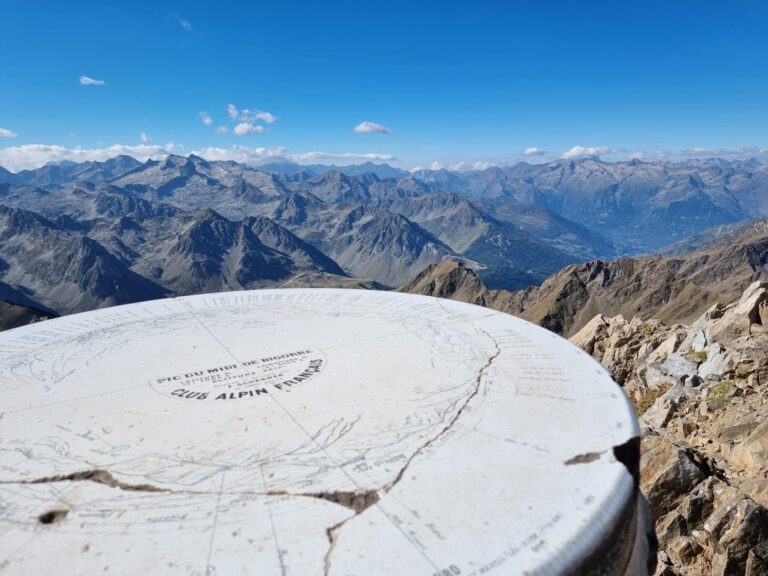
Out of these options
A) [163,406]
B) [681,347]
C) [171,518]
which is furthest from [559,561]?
[681,347]

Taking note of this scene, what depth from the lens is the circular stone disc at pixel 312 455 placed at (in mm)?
6766

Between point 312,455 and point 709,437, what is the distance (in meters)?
12.5

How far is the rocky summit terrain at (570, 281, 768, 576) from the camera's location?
11.1 meters

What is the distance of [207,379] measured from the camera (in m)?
12.8

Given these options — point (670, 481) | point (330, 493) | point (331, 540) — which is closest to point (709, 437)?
point (670, 481)

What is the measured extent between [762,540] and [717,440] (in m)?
4.66

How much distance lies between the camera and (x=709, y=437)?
593 inches

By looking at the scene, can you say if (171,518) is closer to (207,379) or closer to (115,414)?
(115,414)

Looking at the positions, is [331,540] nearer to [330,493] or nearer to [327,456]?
[330,493]

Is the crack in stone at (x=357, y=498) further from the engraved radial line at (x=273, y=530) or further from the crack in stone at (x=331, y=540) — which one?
the engraved radial line at (x=273, y=530)

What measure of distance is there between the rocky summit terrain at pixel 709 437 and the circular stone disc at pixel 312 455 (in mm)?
3420

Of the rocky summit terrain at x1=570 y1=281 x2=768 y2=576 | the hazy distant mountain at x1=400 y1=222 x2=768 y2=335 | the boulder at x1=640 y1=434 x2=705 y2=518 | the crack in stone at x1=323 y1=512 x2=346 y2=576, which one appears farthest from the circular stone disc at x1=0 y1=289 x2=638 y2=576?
the hazy distant mountain at x1=400 y1=222 x2=768 y2=335

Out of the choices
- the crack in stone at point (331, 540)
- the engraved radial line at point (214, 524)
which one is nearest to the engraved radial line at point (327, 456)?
the crack in stone at point (331, 540)

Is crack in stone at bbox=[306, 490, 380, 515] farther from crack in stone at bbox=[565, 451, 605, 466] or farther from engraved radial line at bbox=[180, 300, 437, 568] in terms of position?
crack in stone at bbox=[565, 451, 605, 466]
